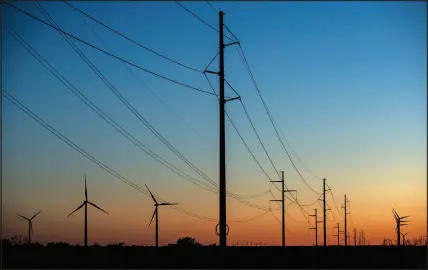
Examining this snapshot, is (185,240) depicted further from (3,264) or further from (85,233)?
(3,264)

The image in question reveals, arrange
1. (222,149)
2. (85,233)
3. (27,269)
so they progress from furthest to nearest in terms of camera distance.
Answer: (85,233)
(222,149)
(27,269)

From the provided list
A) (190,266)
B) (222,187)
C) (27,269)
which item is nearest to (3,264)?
(27,269)

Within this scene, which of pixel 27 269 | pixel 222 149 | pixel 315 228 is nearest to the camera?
pixel 27 269

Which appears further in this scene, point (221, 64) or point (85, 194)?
point (85, 194)

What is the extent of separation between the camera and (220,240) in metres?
43.2

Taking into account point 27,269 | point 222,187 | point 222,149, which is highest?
point 222,149

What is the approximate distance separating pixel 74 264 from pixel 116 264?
2.76 meters

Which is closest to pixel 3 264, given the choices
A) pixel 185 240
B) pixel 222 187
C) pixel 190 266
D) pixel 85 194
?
pixel 190 266

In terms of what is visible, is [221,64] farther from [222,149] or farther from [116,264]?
[116,264]

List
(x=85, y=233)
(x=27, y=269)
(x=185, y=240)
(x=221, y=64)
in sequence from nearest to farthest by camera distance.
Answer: (x=27, y=269), (x=221, y=64), (x=85, y=233), (x=185, y=240)

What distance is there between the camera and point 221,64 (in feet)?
158

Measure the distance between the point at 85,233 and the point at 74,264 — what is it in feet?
123

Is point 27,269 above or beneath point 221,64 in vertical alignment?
beneath

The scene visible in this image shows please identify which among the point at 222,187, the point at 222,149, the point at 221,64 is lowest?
the point at 222,187
